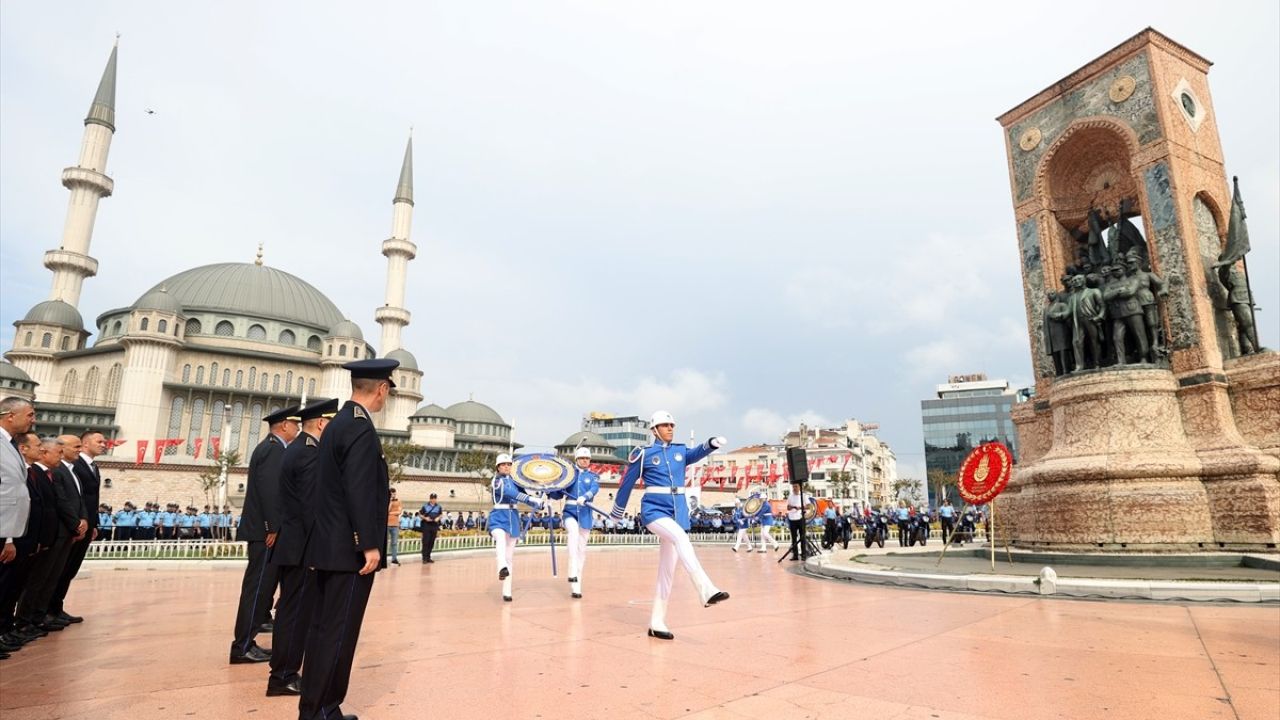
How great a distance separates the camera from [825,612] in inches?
284

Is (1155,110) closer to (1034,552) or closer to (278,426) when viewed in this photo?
(1034,552)

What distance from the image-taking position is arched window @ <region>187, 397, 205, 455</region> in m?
54.4

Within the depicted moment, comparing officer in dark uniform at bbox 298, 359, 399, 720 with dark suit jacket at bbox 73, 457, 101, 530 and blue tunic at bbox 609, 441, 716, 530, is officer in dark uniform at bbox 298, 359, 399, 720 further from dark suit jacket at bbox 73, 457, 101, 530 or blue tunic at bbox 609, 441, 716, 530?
dark suit jacket at bbox 73, 457, 101, 530

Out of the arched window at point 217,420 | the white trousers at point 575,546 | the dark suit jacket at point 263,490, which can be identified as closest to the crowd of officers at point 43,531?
the dark suit jacket at point 263,490

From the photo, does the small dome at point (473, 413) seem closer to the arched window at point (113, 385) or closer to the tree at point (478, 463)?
the tree at point (478, 463)

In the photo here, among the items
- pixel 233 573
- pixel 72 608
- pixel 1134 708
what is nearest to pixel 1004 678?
pixel 1134 708

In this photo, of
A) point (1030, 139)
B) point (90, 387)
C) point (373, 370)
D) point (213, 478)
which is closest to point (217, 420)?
point (90, 387)

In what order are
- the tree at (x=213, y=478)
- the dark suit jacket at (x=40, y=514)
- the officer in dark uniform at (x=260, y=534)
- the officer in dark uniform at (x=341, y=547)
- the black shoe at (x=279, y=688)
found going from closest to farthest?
the officer in dark uniform at (x=341, y=547) < the black shoe at (x=279, y=688) < the officer in dark uniform at (x=260, y=534) < the dark suit jacket at (x=40, y=514) < the tree at (x=213, y=478)

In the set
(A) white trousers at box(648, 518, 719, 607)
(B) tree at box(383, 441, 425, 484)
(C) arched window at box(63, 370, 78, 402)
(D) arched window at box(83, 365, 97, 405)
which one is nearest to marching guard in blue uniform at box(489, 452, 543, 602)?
(A) white trousers at box(648, 518, 719, 607)

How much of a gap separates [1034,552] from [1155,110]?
8.53 m

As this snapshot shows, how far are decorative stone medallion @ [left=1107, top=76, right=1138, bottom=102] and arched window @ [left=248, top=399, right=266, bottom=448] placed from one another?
203 feet

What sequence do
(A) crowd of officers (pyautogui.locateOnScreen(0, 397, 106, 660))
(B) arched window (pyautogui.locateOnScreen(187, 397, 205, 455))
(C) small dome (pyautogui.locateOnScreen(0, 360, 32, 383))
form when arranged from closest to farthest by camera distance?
(A) crowd of officers (pyautogui.locateOnScreen(0, 397, 106, 660)) < (C) small dome (pyautogui.locateOnScreen(0, 360, 32, 383)) < (B) arched window (pyautogui.locateOnScreen(187, 397, 205, 455))

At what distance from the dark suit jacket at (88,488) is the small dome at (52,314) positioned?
6686cm

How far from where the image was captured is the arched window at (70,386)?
57406 millimetres
